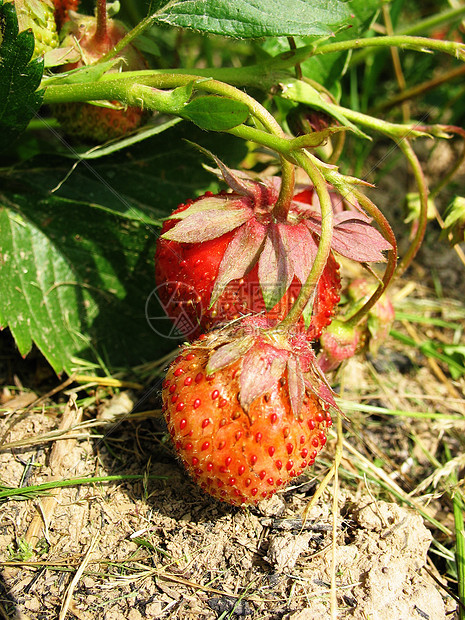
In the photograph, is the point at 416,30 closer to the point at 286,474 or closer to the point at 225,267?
the point at 225,267

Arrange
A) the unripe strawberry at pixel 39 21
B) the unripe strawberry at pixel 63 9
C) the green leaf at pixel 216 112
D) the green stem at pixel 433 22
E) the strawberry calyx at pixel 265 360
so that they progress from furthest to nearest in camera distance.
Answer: the green stem at pixel 433 22, the unripe strawberry at pixel 63 9, the unripe strawberry at pixel 39 21, the green leaf at pixel 216 112, the strawberry calyx at pixel 265 360

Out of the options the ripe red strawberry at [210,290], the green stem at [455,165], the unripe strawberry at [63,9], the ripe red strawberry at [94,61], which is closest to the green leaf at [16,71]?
the ripe red strawberry at [94,61]

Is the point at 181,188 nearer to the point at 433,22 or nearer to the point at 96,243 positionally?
the point at 96,243

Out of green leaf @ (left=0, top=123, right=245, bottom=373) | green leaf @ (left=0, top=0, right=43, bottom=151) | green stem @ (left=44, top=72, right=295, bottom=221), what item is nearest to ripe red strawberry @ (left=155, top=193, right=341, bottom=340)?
green stem @ (left=44, top=72, right=295, bottom=221)

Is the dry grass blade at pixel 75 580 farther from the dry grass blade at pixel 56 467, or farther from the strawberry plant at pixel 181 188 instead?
the strawberry plant at pixel 181 188

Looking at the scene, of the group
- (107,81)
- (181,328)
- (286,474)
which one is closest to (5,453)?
(181,328)

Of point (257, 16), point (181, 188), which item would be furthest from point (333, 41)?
point (181, 188)

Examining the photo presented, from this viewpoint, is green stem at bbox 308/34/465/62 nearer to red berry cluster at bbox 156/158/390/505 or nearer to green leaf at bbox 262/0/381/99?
green leaf at bbox 262/0/381/99
